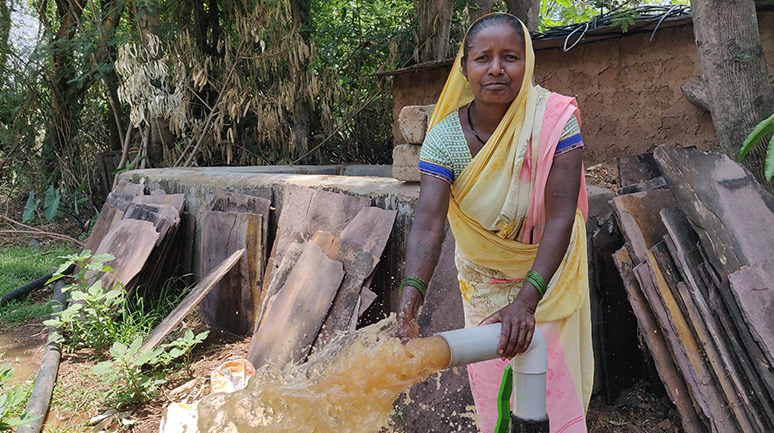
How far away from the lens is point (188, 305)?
398 centimetres

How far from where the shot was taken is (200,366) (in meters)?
3.82

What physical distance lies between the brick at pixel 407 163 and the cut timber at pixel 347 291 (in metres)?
0.54

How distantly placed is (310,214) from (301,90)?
3441mm

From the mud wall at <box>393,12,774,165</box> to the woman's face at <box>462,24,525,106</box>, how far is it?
2.95m

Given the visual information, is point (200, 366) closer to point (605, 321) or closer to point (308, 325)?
point (308, 325)

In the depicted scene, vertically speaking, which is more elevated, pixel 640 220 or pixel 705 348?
pixel 640 220

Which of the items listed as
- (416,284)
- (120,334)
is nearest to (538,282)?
(416,284)

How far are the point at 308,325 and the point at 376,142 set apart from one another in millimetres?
4671

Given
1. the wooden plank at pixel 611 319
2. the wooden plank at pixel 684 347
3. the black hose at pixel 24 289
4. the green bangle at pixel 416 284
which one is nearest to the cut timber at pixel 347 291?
the wooden plank at pixel 611 319

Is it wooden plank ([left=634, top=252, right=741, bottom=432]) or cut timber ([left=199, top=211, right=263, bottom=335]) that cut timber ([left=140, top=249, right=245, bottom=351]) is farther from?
wooden plank ([left=634, top=252, right=741, bottom=432])

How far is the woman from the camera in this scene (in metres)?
1.69

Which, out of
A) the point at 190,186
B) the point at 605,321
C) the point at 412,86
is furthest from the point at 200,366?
the point at 412,86

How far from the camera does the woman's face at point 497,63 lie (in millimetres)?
1690

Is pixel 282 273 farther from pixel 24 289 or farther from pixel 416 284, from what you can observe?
pixel 24 289
